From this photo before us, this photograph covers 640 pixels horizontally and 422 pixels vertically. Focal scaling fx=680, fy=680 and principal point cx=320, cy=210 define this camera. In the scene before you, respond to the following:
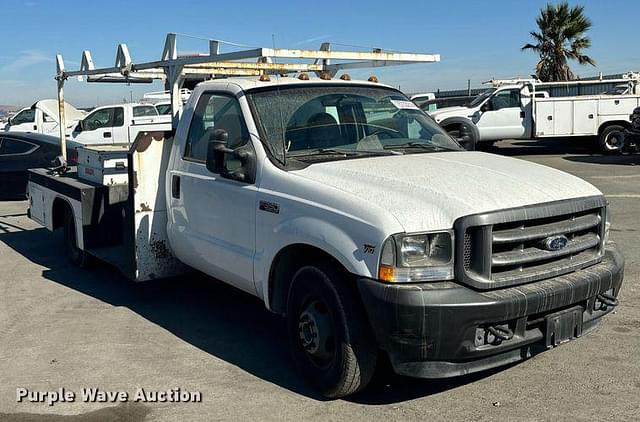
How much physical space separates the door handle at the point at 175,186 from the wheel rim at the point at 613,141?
16256mm

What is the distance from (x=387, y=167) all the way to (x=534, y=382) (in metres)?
1.68

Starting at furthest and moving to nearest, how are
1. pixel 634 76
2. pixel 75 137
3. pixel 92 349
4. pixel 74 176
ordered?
1. pixel 634 76
2. pixel 75 137
3. pixel 74 176
4. pixel 92 349

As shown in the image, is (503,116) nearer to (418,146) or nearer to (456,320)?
(418,146)

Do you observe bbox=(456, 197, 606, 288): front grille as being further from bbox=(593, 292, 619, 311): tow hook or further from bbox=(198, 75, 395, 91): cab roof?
bbox=(198, 75, 395, 91): cab roof

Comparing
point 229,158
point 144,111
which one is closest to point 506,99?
point 144,111

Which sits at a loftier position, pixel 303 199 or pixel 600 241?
pixel 303 199

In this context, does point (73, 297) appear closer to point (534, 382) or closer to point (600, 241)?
point (534, 382)

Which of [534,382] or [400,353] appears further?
[534,382]

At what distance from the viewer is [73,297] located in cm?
664

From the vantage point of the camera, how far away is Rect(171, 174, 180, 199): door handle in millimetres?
5566

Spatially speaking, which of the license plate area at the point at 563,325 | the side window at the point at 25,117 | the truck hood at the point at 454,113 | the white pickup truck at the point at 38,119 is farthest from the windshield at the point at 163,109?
the license plate area at the point at 563,325

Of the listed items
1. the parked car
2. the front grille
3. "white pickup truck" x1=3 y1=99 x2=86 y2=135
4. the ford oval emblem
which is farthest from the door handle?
"white pickup truck" x1=3 y1=99 x2=86 y2=135

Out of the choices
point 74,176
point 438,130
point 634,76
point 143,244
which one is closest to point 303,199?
point 438,130

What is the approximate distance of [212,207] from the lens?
5.10m
